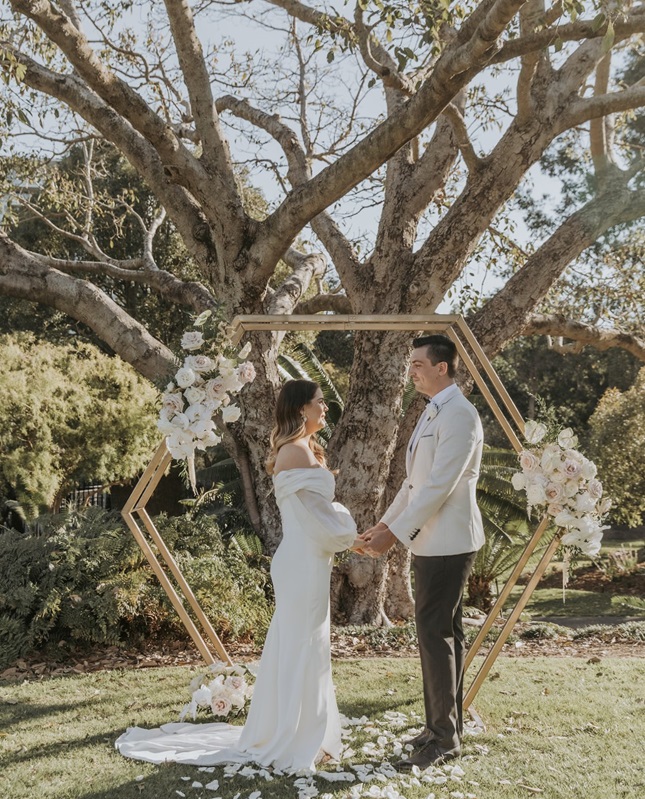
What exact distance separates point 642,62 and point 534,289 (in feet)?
41.4

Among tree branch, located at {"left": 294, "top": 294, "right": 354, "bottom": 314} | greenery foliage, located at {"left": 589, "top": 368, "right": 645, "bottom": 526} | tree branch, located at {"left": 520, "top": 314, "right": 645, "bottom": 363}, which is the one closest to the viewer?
tree branch, located at {"left": 520, "top": 314, "right": 645, "bottom": 363}

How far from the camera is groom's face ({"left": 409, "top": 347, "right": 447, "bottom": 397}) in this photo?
196 inches

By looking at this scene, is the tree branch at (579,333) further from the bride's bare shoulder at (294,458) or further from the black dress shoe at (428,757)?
the black dress shoe at (428,757)

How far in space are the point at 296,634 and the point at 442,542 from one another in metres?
0.98

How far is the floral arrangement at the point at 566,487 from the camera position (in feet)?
17.1

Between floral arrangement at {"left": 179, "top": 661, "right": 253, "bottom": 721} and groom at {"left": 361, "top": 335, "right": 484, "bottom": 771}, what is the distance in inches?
46.7

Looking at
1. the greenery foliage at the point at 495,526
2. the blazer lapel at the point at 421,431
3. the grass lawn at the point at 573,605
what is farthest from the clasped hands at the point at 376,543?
the grass lawn at the point at 573,605

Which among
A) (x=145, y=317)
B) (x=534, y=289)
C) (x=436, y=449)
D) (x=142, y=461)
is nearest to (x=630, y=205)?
(x=534, y=289)

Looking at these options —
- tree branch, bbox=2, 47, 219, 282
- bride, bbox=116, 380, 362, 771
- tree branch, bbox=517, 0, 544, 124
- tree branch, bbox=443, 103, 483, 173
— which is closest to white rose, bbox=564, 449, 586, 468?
bride, bbox=116, 380, 362, 771

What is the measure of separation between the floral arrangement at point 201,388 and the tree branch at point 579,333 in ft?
19.5

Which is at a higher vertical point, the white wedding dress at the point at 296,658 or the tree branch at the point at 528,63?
the tree branch at the point at 528,63

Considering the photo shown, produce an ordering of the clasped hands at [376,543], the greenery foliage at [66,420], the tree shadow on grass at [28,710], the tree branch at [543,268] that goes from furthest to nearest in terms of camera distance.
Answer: the greenery foliage at [66,420] < the tree branch at [543,268] < the tree shadow on grass at [28,710] < the clasped hands at [376,543]

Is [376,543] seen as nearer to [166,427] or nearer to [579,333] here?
[166,427]

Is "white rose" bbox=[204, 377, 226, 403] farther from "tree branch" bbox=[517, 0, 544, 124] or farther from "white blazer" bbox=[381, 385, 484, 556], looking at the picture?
"tree branch" bbox=[517, 0, 544, 124]
